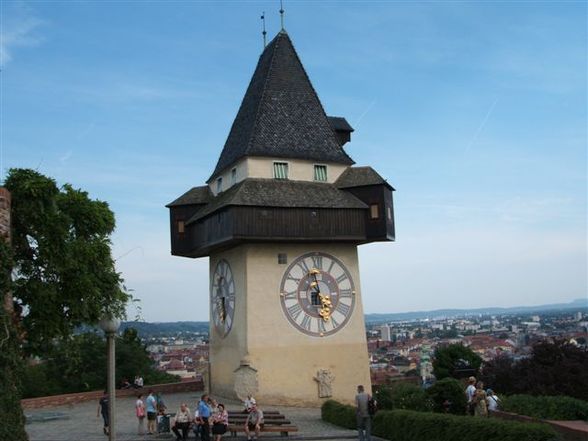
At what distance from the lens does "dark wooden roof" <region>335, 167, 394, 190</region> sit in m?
24.1

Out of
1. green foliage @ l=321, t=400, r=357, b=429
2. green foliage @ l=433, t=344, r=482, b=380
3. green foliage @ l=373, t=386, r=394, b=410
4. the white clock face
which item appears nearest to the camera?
green foliage @ l=321, t=400, r=357, b=429

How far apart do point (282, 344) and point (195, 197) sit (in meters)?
6.64

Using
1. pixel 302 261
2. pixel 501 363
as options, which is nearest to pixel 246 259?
pixel 302 261

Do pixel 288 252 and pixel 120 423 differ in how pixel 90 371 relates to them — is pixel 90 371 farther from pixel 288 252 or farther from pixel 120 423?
pixel 120 423

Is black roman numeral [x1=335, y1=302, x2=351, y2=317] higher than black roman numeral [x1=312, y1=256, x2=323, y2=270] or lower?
lower

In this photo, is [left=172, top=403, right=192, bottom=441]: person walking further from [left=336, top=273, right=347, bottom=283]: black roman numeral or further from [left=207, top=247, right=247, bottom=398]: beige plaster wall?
[left=336, top=273, right=347, bottom=283]: black roman numeral

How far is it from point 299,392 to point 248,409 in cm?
564

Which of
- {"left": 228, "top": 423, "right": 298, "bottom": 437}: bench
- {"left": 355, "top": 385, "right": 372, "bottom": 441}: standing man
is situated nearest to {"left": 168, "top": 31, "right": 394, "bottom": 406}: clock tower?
{"left": 228, "top": 423, "right": 298, "bottom": 437}: bench

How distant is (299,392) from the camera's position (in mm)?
22625

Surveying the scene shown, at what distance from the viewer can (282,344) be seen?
74.6ft

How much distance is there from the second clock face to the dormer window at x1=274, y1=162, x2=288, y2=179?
265 centimetres

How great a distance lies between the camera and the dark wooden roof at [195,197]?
26.3 metres

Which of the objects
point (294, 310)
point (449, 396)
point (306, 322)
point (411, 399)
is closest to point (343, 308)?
point (306, 322)

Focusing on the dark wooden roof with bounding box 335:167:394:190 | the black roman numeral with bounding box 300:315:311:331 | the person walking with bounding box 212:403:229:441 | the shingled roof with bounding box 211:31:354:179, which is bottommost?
the person walking with bounding box 212:403:229:441
